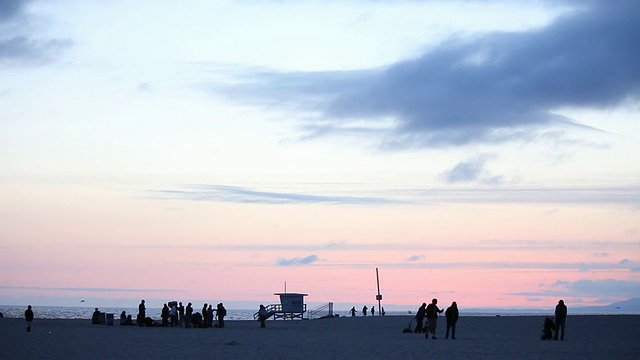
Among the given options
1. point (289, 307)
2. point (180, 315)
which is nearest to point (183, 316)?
point (180, 315)

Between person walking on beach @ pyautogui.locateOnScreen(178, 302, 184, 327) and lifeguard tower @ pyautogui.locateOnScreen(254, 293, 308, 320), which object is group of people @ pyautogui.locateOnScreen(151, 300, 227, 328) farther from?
lifeguard tower @ pyautogui.locateOnScreen(254, 293, 308, 320)

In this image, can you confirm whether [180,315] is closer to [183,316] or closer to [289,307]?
[183,316]

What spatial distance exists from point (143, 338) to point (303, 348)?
7.89 m

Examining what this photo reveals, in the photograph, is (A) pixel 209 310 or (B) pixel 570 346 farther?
(A) pixel 209 310

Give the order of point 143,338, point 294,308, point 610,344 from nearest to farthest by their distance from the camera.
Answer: point 610,344 → point 143,338 → point 294,308

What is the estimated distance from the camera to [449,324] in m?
32.6

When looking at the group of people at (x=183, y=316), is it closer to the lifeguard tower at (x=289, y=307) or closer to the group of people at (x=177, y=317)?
the group of people at (x=177, y=317)

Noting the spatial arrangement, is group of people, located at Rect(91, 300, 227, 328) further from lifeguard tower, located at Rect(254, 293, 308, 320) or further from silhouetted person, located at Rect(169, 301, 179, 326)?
lifeguard tower, located at Rect(254, 293, 308, 320)

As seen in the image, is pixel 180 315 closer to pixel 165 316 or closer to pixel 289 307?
pixel 165 316

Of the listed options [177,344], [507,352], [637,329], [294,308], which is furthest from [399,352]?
[294,308]

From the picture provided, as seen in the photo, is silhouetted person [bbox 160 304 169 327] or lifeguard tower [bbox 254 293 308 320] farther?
lifeguard tower [bbox 254 293 308 320]

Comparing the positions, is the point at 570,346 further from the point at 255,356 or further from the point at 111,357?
the point at 111,357

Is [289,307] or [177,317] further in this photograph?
[289,307]

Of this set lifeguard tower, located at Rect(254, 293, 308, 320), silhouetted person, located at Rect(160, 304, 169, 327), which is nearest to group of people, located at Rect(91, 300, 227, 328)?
silhouetted person, located at Rect(160, 304, 169, 327)
